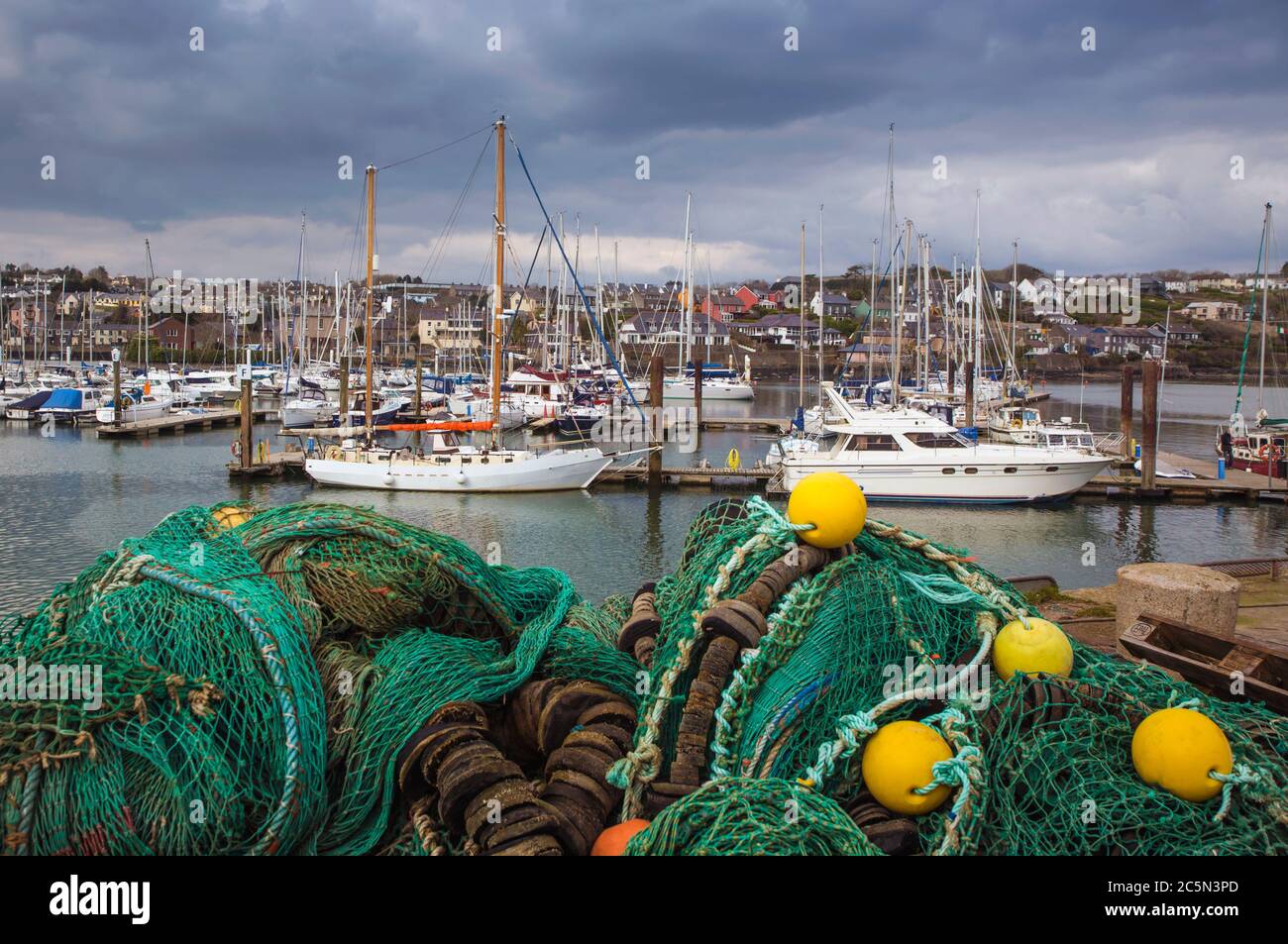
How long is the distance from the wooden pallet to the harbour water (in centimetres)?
984

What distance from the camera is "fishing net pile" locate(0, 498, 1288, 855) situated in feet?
10.8

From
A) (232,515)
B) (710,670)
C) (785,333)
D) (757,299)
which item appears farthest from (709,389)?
(757,299)

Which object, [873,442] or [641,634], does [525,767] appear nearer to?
[641,634]

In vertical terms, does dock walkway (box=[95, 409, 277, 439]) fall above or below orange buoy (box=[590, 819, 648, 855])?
above

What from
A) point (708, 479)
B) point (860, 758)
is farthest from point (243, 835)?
point (708, 479)

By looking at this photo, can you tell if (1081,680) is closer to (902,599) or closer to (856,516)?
(902,599)

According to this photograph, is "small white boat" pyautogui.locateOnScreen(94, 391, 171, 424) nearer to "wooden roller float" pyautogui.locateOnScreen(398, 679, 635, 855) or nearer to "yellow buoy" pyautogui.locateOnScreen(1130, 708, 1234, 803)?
"wooden roller float" pyautogui.locateOnScreen(398, 679, 635, 855)

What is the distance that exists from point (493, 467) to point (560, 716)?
71.7 ft

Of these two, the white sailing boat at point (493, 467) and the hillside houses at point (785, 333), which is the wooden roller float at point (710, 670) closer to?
the white sailing boat at point (493, 467)

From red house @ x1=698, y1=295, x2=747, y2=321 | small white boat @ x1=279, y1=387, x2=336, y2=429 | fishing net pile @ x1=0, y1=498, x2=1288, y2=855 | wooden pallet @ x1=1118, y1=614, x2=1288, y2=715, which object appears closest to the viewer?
fishing net pile @ x1=0, y1=498, x2=1288, y2=855

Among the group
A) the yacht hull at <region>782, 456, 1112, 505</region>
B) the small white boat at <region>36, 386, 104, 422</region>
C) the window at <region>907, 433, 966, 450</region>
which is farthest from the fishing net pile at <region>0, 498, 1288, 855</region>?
the small white boat at <region>36, 386, 104, 422</region>

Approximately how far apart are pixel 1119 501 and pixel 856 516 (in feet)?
78.8

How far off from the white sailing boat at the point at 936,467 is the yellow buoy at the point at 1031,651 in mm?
20286
